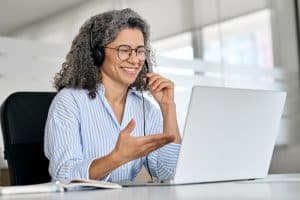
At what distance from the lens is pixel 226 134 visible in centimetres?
143

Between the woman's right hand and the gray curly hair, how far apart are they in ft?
1.61

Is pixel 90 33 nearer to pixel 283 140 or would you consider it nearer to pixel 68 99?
pixel 68 99

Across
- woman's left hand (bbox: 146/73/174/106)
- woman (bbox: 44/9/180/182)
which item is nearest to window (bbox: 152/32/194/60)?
woman (bbox: 44/9/180/182)

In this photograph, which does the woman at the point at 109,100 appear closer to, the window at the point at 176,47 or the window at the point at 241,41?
the window at the point at 176,47

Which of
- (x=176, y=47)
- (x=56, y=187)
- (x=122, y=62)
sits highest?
(x=176, y=47)

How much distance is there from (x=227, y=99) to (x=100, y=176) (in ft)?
1.47

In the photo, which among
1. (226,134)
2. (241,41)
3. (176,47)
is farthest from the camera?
(241,41)

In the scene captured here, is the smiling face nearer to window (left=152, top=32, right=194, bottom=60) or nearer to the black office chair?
the black office chair

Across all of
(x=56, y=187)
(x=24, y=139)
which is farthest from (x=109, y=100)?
(x=56, y=187)

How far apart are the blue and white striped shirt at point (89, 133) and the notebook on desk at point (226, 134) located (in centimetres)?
31

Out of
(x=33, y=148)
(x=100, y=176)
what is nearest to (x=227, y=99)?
(x=100, y=176)

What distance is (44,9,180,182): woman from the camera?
69.7 inches

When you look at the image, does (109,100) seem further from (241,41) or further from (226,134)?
(241,41)

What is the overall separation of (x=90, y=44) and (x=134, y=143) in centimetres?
69
